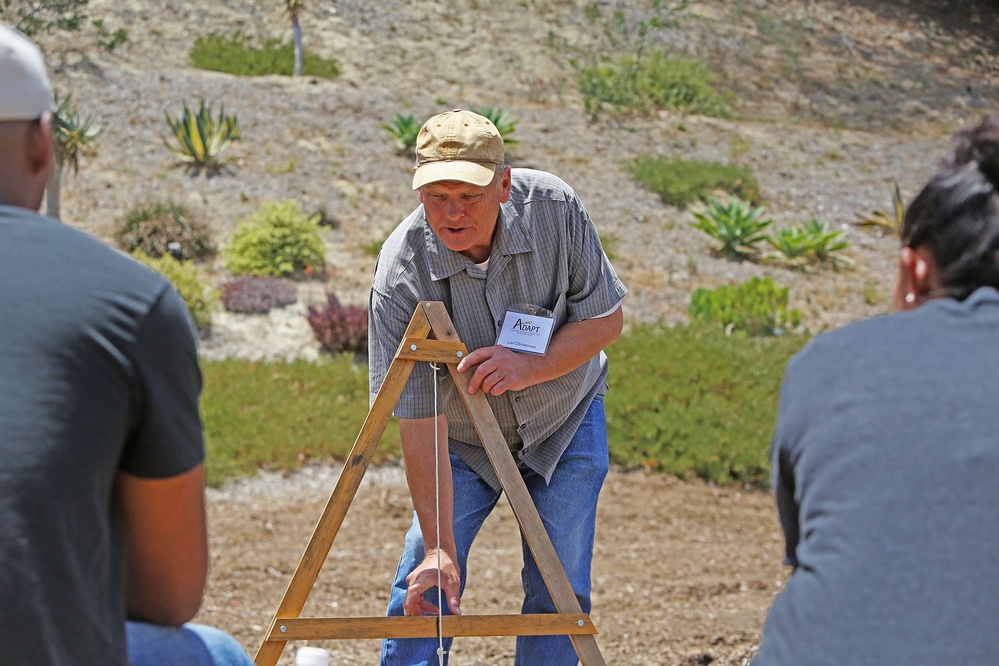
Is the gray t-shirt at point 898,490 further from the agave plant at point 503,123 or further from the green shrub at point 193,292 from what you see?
the agave plant at point 503,123

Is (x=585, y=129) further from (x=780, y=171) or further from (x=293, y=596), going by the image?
(x=293, y=596)

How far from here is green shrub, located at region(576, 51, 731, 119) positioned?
687 inches

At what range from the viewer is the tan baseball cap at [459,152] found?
298 cm

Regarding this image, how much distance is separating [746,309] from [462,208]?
7713 millimetres

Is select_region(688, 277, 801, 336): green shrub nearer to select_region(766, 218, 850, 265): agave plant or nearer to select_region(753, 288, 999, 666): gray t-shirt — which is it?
select_region(766, 218, 850, 265): agave plant

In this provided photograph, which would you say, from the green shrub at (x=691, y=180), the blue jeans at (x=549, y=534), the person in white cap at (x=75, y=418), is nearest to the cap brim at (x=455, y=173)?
the blue jeans at (x=549, y=534)

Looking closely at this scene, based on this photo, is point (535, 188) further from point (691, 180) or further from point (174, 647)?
point (691, 180)

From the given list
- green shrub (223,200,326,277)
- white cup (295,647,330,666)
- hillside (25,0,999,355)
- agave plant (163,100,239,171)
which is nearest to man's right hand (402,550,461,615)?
white cup (295,647,330,666)

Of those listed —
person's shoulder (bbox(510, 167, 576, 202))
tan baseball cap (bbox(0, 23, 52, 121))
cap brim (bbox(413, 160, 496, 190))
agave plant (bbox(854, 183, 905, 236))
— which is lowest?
agave plant (bbox(854, 183, 905, 236))

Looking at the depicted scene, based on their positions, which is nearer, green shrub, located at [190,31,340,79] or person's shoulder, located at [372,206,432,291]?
person's shoulder, located at [372,206,432,291]

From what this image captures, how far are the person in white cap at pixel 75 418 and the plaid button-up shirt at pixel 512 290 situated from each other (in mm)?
1567

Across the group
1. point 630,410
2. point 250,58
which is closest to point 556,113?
point 250,58

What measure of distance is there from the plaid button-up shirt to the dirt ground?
176 cm

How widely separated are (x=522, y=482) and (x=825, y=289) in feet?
31.5
